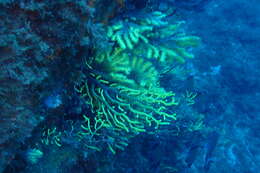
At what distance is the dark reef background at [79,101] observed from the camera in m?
1.85

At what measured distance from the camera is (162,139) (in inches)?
162

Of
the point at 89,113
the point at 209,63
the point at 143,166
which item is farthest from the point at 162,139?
the point at 209,63

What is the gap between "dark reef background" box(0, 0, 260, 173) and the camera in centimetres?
185

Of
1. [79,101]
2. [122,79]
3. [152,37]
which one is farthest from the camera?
[152,37]

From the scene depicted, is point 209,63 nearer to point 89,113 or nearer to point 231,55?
point 231,55

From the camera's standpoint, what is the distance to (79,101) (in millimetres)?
2689

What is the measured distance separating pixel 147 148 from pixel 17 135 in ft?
7.65

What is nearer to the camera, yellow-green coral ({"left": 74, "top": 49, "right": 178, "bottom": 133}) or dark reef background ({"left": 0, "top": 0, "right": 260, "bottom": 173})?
dark reef background ({"left": 0, "top": 0, "right": 260, "bottom": 173})

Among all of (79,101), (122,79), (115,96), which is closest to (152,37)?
(122,79)

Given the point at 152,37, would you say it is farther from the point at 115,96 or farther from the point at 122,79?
the point at 115,96

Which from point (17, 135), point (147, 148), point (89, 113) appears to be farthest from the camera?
point (147, 148)

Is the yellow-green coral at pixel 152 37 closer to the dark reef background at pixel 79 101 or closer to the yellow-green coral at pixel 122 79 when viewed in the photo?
the yellow-green coral at pixel 122 79

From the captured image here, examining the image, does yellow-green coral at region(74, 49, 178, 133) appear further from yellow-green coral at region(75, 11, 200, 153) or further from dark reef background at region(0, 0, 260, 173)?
dark reef background at region(0, 0, 260, 173)

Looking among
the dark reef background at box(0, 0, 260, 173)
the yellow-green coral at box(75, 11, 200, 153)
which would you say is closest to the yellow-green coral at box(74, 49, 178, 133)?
the yellow-green coral at box(75, 11, 200, 153)
